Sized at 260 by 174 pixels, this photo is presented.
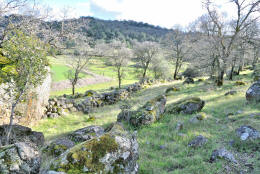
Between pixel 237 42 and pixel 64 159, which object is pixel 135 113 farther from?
pixel 237 42

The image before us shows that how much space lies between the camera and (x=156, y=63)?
4150cm

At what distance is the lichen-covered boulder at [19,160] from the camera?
3.58 m

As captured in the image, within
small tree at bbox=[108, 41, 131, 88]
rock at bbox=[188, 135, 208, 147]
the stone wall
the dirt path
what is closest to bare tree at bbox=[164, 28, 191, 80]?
small tree at bbox=[108, 41, 131, 88]

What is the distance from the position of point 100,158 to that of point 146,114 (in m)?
5.95

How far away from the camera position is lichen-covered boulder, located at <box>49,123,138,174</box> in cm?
323

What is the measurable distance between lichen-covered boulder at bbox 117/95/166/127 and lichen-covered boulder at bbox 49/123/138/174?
5.15m

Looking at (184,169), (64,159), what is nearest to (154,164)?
(184,169)

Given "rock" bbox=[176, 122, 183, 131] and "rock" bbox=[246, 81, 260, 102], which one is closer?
"rock" bbox=[176, 122, 183, 131]

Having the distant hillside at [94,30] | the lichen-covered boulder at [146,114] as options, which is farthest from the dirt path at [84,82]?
the lichen-covered boulder at [146,114]

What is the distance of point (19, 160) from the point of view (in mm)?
3746

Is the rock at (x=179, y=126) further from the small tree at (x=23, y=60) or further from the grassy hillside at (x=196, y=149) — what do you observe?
the small tree at (x=23, y=60)

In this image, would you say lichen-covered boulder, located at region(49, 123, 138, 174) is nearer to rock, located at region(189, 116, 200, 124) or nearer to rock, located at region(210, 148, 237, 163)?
rock, located at region(210, 148, 237, 163)

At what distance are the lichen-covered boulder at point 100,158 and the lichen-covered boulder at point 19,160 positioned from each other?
1.02 metres

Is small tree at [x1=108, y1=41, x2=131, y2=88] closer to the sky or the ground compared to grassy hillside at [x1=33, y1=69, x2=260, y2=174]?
closer to the sky
